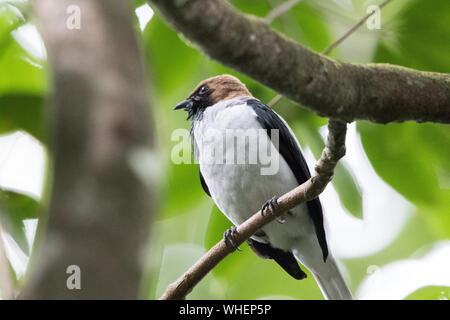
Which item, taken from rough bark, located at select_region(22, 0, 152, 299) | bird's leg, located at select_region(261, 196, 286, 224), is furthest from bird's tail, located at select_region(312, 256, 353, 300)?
rough bark, located at select_region(22, 0, 152, 299)

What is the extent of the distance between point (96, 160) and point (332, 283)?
3.00 meters

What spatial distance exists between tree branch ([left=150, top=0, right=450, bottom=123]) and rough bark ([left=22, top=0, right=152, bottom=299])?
440mm

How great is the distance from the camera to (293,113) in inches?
107

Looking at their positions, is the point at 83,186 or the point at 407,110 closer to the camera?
the point at 83,186

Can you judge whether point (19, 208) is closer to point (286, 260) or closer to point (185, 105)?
point (185, 105)

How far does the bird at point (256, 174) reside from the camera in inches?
126

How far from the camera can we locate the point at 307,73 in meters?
1.27

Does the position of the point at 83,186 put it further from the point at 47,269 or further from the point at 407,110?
the point at 407,110

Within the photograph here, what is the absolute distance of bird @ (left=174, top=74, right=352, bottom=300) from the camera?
10.5 feet

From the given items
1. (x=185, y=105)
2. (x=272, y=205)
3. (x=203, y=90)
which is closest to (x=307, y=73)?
(x=272, y=205)

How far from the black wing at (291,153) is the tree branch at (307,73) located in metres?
1.45
